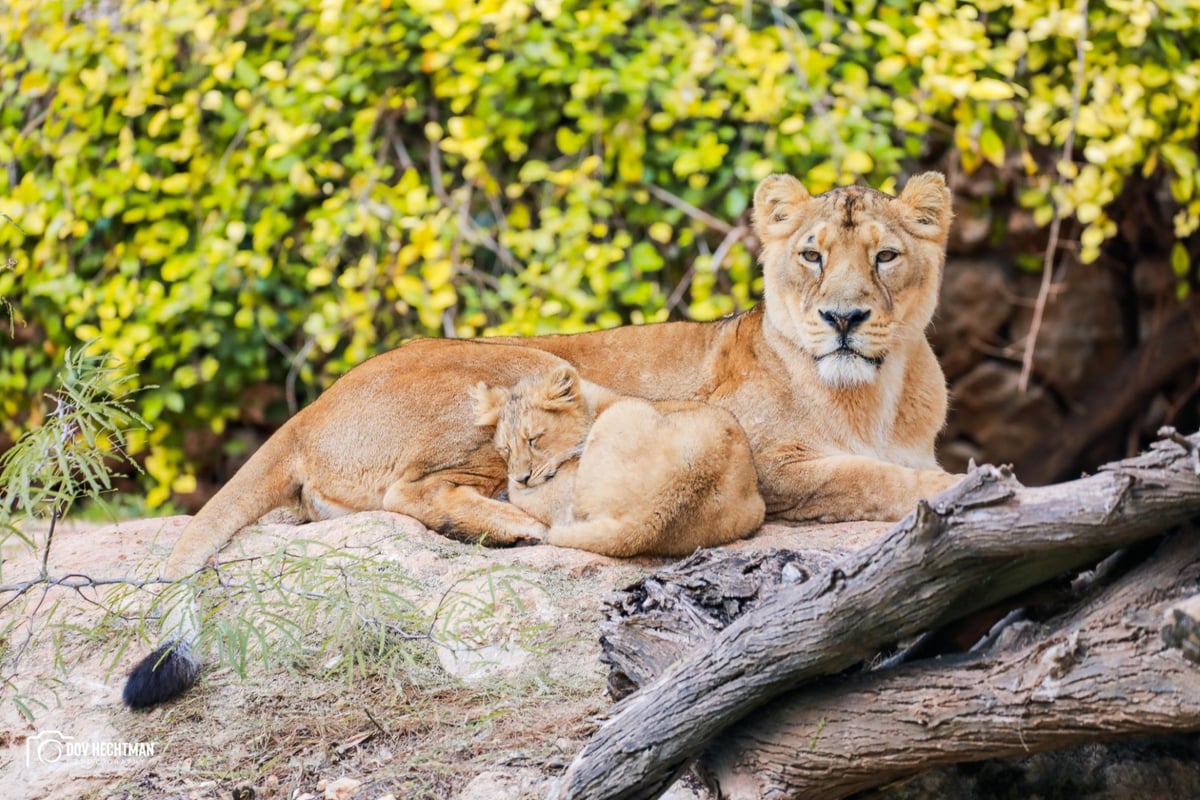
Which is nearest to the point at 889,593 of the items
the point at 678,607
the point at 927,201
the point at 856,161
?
the point at 678,607

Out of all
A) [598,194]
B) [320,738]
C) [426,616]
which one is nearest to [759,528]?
[426,616]

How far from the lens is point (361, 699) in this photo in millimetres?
3582

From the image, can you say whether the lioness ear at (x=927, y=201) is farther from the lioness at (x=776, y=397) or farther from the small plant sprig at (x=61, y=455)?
the small plant sprig at (x=61, y=455)

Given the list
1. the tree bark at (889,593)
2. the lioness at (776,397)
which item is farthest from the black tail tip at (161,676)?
the tree bark at (889,593)

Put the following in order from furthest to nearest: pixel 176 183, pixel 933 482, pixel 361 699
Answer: pixel 176 183 < pixel 933 482 < pixel 361 699

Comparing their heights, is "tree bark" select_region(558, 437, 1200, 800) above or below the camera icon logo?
above

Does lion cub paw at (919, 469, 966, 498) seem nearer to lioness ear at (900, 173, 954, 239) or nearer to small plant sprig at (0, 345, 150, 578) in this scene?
lioness ear at (900, 173, 954, 239)

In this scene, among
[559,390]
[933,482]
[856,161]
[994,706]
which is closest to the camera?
[994,706]

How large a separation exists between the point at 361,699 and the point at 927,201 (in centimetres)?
274

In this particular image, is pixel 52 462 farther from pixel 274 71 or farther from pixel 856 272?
pixel 274 71

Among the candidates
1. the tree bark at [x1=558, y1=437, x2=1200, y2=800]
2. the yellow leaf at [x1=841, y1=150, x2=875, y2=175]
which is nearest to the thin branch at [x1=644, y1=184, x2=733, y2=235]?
the yellow leaf at [x1=841, y1=150, x2=875, y2=175]

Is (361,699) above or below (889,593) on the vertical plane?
below

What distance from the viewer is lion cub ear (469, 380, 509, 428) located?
491cm

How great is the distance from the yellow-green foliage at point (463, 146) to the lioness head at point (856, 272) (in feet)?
7.21
